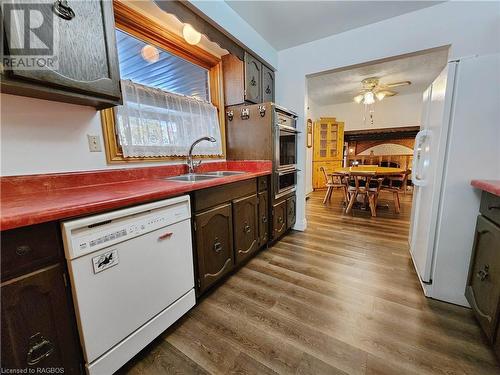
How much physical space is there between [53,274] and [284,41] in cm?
285

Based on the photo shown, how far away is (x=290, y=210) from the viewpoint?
2.62 meters

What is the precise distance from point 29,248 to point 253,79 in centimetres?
227

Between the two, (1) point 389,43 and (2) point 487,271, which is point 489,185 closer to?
(2) point 487,271

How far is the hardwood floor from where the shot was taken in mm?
1013

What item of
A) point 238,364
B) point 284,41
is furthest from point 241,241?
point 284,41

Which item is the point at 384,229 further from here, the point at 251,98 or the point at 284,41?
the point at 284,41

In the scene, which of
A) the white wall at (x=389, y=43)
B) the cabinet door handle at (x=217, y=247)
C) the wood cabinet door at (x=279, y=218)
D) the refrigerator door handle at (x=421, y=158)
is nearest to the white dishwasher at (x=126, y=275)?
the cabinet door handle at (x=217, y=247)

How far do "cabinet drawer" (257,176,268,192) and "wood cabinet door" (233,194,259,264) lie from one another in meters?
0.13

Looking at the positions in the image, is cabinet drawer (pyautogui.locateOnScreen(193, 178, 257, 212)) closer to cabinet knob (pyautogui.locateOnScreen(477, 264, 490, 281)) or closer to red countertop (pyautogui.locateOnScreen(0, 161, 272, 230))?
red countertop (pyautogui.locateOnScreen(0, 161, 272, 230))

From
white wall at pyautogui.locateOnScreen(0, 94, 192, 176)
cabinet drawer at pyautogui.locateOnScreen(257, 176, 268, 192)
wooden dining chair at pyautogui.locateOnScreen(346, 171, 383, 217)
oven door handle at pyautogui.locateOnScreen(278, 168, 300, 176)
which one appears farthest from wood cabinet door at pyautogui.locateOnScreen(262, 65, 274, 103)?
wooden dining chair at pyautogui.locateOnScreen(346, 171, 383, 217)

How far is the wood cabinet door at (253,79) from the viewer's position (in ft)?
7.11

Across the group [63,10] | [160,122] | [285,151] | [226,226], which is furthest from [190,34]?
[226,226]

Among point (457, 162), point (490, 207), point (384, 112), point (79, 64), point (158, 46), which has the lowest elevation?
point (490, 207)

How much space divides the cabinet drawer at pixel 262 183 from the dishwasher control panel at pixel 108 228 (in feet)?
3.40
